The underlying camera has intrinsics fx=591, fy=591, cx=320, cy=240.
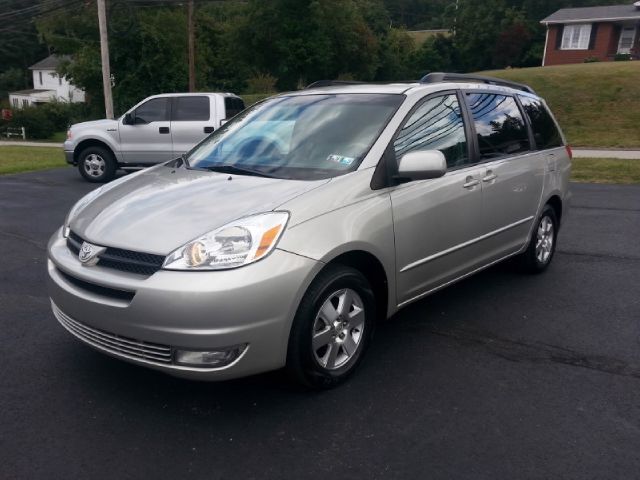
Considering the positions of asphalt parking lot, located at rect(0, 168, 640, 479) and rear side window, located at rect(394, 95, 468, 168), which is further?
rear side window, located at rect(394, 95, 468, 168)

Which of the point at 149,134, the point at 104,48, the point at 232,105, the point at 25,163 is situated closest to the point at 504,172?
the point at 232,105

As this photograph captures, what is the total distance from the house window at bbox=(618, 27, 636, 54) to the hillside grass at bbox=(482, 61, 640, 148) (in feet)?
64.0

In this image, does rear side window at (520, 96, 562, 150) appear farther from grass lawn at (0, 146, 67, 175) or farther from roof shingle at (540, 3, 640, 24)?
roof shingle at (540, 3, 640, 24)

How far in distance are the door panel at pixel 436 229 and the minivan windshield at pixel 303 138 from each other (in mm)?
445

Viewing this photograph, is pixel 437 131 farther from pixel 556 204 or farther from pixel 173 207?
pixel 556 204

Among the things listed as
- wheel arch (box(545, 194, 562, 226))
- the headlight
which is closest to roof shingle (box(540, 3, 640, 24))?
wheel arch (box(545, 194, 562, 226))

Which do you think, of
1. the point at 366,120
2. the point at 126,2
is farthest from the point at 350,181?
the point at 126,2

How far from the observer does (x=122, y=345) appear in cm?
306

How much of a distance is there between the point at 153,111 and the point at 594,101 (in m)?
18.3

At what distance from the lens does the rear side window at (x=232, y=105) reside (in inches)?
494

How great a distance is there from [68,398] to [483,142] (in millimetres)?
3421

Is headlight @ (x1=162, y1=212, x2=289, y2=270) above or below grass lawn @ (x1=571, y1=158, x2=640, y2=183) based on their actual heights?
above

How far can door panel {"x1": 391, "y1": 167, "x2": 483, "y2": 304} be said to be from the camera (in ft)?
12.4

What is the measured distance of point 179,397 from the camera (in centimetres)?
336
